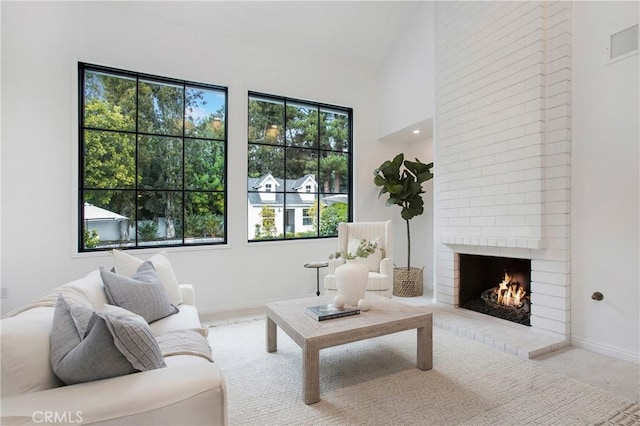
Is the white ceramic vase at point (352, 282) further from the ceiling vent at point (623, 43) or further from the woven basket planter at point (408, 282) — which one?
the ceiling vent at point (623, 43)

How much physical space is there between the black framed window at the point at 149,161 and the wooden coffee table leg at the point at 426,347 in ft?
8.57

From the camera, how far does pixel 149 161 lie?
3664 mm

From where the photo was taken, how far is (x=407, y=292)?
4.43m

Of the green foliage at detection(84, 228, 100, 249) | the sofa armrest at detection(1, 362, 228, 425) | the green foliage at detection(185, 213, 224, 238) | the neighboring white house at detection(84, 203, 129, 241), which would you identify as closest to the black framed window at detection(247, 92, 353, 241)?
the green foliage at detection(185, 213, 224, 238)

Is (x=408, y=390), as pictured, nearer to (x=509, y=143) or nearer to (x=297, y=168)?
(x=509, y=143)

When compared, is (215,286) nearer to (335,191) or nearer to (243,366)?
(243,366)

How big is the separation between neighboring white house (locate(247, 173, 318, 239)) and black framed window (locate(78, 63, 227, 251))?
0.39 meters

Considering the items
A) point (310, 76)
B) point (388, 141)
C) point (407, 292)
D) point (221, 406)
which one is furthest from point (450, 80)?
point (221, 406)

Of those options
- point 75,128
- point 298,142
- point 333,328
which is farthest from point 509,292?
point 75,128

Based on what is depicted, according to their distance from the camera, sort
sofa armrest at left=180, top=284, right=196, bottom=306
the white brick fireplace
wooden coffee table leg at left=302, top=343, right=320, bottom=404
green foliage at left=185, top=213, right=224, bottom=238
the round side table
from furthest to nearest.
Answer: the round side table
green foliage at left=185, top=213, right=224, bottom=238
the white brick fireplace
sofa armrest at left=180, top=284, right=196, bottom=306
wooden coffee table leg at left=302, top=343, right=320, bottom=404

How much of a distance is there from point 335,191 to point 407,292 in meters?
1.75

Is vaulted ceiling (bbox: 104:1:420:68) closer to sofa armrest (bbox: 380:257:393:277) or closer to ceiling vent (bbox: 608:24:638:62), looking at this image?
ceiling vent (bbox: 608:24:638:62)

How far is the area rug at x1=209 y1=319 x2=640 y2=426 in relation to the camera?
1798mm

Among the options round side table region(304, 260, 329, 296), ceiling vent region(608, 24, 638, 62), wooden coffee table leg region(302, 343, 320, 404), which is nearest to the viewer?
wooden coffee table leg region(302, 343, 320, 404)
